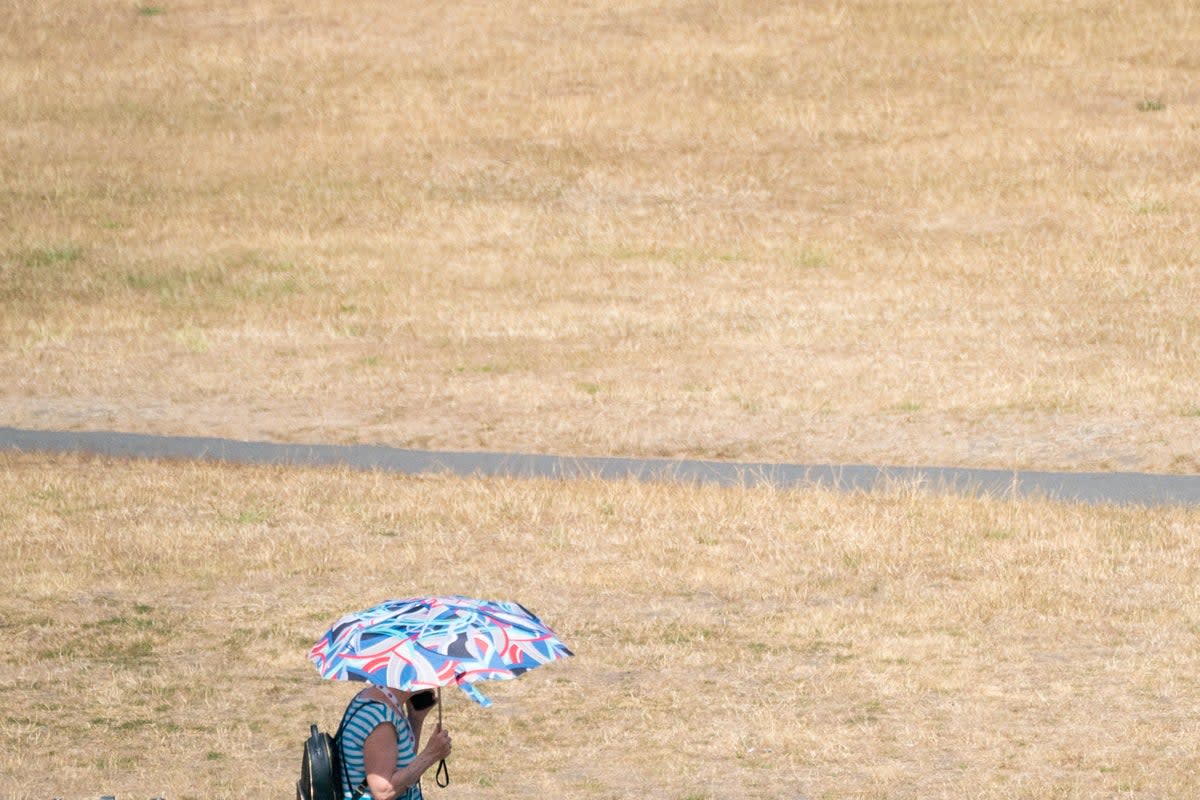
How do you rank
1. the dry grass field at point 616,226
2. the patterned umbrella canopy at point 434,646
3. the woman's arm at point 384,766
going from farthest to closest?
the dry grass field at point 616,226
the woman's arm at point 384,766
the patterned umbrella canopy at point 434,646

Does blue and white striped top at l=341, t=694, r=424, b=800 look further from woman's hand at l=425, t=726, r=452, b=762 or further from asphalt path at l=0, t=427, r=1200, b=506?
asphalt path at l=0, t=427, r=1200, b=506

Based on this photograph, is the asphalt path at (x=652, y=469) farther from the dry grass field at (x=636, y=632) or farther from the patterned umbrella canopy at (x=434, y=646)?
the patterned umbrella canopy at (x=434, y=646)

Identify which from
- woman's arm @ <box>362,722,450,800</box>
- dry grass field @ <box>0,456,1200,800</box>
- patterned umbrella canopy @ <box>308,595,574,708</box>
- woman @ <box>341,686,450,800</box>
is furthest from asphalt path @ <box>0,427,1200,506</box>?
woman's arm @ <box>362,722,450,800</box>

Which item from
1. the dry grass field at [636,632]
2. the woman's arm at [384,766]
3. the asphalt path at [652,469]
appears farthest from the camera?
the asphalt path at [652,469]

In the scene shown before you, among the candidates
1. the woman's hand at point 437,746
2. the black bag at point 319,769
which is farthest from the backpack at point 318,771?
the woman's hand at point 437,746

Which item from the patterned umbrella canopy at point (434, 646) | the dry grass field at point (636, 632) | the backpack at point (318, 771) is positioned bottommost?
the dry grass field at point (636, 632)

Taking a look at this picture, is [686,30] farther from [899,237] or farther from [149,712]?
[149,712]

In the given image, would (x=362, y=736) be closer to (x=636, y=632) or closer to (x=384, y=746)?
(x=384, y=746)

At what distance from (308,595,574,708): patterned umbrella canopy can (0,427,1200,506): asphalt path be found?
1124 cm

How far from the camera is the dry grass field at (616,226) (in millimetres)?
24109

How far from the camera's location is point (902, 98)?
1672 inches

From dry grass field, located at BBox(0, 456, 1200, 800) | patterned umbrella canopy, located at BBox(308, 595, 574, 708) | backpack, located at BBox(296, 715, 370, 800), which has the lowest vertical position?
dry grass field, located at BBox(0, 456, 1200, 800)

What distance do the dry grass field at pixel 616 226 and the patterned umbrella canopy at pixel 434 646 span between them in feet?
47.7

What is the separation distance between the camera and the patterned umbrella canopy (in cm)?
695
